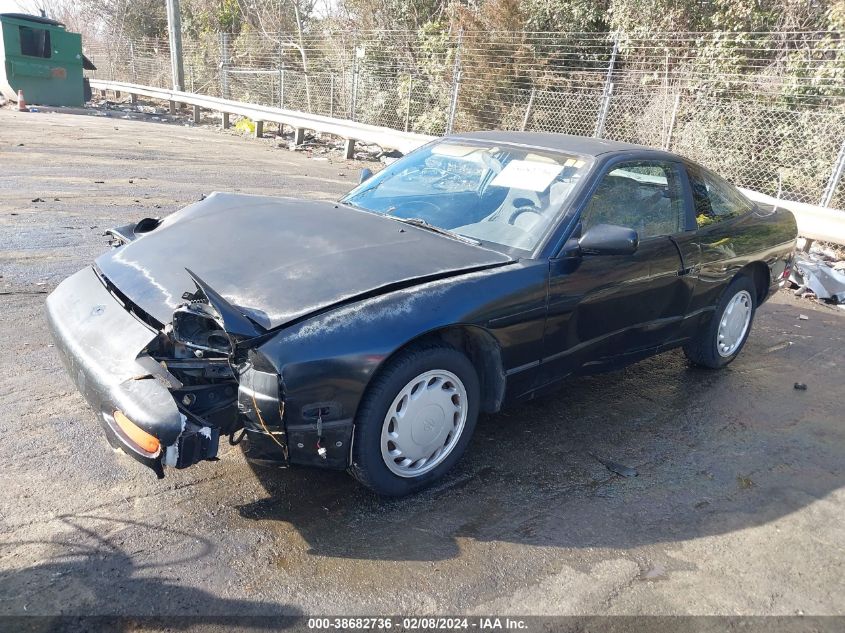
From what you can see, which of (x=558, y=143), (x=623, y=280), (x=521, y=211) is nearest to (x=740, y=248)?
(x=623, y=280)

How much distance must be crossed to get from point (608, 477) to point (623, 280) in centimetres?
111

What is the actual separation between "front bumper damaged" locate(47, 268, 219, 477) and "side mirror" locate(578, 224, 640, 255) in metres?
2.03

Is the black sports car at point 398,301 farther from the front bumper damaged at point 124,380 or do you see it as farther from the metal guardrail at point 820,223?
the metal guardrail at point 820,223

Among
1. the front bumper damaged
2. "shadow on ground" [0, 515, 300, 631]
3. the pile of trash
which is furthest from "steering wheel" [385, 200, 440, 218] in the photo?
the pile of trash

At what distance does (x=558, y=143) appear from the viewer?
406 centimetres

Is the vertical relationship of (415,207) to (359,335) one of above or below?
above

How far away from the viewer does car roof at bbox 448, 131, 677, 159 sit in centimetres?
392

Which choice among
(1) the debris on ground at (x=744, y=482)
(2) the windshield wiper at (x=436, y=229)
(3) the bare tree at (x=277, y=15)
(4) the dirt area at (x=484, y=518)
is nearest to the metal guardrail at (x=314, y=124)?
(3) the bare tree at (x=277, y=15)

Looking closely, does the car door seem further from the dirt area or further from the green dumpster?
the green dumpster

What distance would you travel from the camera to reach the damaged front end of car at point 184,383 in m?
2.44

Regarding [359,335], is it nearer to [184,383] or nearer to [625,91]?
[184,383]

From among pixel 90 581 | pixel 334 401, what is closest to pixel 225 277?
pixel 334 401

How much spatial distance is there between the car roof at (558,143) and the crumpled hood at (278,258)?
102 cm

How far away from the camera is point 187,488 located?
2.94m
